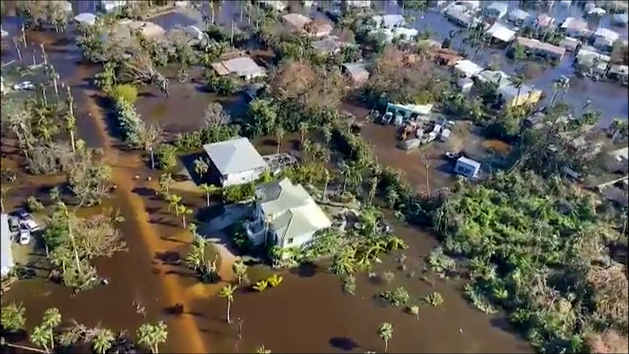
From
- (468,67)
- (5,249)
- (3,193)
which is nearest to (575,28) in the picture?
(468,67)

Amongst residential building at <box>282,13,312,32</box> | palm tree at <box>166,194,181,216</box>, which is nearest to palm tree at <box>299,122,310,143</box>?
palm tree at <box>166,194,181,216</box>

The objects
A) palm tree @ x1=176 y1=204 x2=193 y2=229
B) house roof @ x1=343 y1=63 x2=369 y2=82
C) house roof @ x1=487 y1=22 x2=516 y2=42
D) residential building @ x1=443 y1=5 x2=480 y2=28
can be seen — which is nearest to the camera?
palm tree @ x1=176 y1=204 x2=193 y2=229

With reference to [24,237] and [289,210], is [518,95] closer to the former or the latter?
[289,210]

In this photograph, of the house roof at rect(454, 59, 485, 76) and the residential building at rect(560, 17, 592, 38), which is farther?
the residential building at rect(560, 17, 592, 38)

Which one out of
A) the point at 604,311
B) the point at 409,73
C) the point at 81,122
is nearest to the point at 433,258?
the point at 604,311

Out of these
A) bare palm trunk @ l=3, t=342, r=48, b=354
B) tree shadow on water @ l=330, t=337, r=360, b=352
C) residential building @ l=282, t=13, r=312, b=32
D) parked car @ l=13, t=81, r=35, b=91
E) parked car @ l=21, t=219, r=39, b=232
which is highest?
residential building @ l=282, t=13, r=312, b=32

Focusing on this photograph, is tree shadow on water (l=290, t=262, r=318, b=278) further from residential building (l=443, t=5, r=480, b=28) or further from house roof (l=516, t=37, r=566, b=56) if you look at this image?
residential building (l=443, t=5, r=480, b=28)
